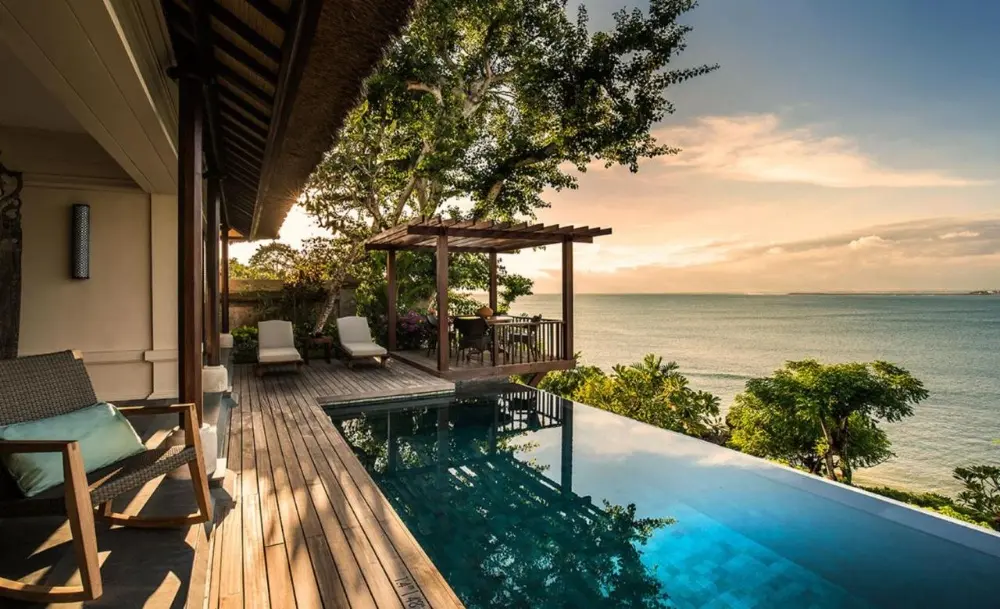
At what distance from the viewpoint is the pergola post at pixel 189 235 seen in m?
2.88

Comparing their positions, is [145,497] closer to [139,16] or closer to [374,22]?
[139,16]

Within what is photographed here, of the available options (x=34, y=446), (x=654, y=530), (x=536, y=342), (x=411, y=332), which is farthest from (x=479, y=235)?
(x=34, y=446)

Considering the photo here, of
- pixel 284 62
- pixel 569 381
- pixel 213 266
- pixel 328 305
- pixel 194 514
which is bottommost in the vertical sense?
pixel 569 381

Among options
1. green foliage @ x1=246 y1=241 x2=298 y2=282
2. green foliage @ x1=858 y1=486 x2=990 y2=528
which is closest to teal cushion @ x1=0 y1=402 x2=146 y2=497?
green foliage @ x1=858 y1=486 x2=990 y2=528

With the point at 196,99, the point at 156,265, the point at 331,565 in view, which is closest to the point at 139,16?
the point at 196,99

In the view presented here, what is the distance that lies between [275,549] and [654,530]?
9.56ft

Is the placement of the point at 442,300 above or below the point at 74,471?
above

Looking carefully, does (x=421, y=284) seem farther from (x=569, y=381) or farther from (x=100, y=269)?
(x=100, y=269)

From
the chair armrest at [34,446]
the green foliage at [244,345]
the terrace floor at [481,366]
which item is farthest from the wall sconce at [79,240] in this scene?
the green foliage at [244,345]

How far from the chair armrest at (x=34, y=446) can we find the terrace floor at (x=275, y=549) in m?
0.48

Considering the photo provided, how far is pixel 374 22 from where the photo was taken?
1.82m

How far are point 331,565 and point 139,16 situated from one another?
118 inches

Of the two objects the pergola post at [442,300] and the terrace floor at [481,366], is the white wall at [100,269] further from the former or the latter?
the terrace floor at [481,366]

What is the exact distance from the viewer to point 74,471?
5.92ft
